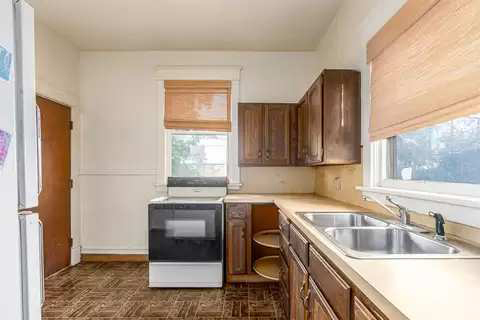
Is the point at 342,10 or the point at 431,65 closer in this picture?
the point at 431,65

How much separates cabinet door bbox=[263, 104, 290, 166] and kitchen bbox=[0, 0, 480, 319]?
0.05ft

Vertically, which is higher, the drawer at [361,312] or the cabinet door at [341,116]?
the cabinet door at [341,116]

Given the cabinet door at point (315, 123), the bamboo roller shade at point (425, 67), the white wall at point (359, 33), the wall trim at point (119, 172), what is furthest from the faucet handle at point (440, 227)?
the wall trim at point (119, 172)

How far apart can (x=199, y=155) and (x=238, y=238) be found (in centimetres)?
124

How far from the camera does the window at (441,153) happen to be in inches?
50.8

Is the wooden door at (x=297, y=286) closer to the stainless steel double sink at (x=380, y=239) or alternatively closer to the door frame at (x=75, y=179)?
the stainless steel double sink at (x=380, y=239)

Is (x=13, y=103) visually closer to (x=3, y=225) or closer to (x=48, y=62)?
(x=3, y=225)

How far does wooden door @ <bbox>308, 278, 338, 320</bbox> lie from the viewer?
46.6 inches

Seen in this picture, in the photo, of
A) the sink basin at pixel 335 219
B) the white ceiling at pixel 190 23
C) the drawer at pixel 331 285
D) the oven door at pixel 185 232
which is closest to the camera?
the drawer at pixel 331 285

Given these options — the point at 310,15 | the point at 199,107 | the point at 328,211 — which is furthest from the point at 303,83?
the point at 328,211

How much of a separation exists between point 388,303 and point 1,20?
1.31m

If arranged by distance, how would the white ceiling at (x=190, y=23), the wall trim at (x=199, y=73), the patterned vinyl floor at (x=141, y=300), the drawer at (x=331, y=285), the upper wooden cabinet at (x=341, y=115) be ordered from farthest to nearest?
1. the wall trim at (x=199, y=73)
2. the white ceiling at (x=190, y=23)
3. the patterned vinyl floor at (x=141, y=300)
4. the upper wooden cabinet at (x=341, y=115)
5. the drawer at (x=331, y=285)

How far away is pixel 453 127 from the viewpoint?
1.42m

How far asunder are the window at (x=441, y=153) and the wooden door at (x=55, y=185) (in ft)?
10.9
